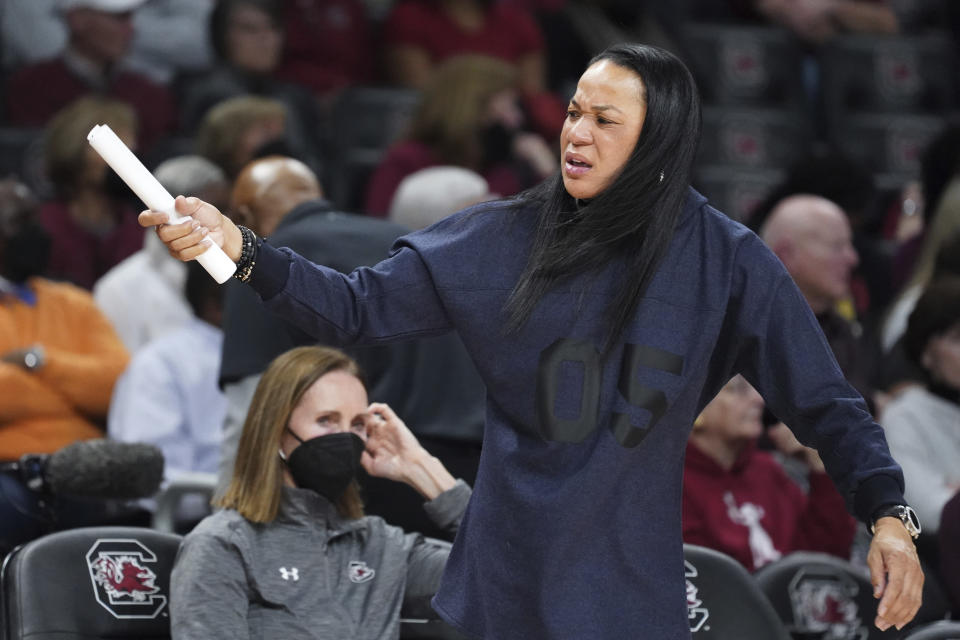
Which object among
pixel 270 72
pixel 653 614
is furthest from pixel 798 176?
pixel 653 614

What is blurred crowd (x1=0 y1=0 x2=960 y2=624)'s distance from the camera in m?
4.40

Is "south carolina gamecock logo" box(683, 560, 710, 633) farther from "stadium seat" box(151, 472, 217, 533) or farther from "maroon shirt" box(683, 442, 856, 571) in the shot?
"stadium seat" box(151, 472, 217, 533)

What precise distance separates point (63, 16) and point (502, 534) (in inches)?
194

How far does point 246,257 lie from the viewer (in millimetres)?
2562

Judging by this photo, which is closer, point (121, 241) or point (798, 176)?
point (121, 241)

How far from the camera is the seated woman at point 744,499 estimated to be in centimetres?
436

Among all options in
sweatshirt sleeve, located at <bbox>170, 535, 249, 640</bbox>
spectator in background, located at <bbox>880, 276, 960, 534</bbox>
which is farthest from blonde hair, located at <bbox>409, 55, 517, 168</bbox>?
sweatshirt sleeve, located at <bbox>170, 535, 249, 640</bbox>

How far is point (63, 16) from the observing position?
6941mm

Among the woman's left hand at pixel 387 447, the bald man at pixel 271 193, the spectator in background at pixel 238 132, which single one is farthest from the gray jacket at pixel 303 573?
the spectator in background at pixel 238 132

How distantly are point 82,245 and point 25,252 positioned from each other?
1.11 meters

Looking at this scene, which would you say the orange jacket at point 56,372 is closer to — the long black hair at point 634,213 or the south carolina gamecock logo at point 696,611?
the south carolina gamecock logo at point 696,611

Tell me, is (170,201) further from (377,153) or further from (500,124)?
(377,153)

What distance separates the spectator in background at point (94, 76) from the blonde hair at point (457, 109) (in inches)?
46.7

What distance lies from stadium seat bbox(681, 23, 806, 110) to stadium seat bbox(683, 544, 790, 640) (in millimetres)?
4831
